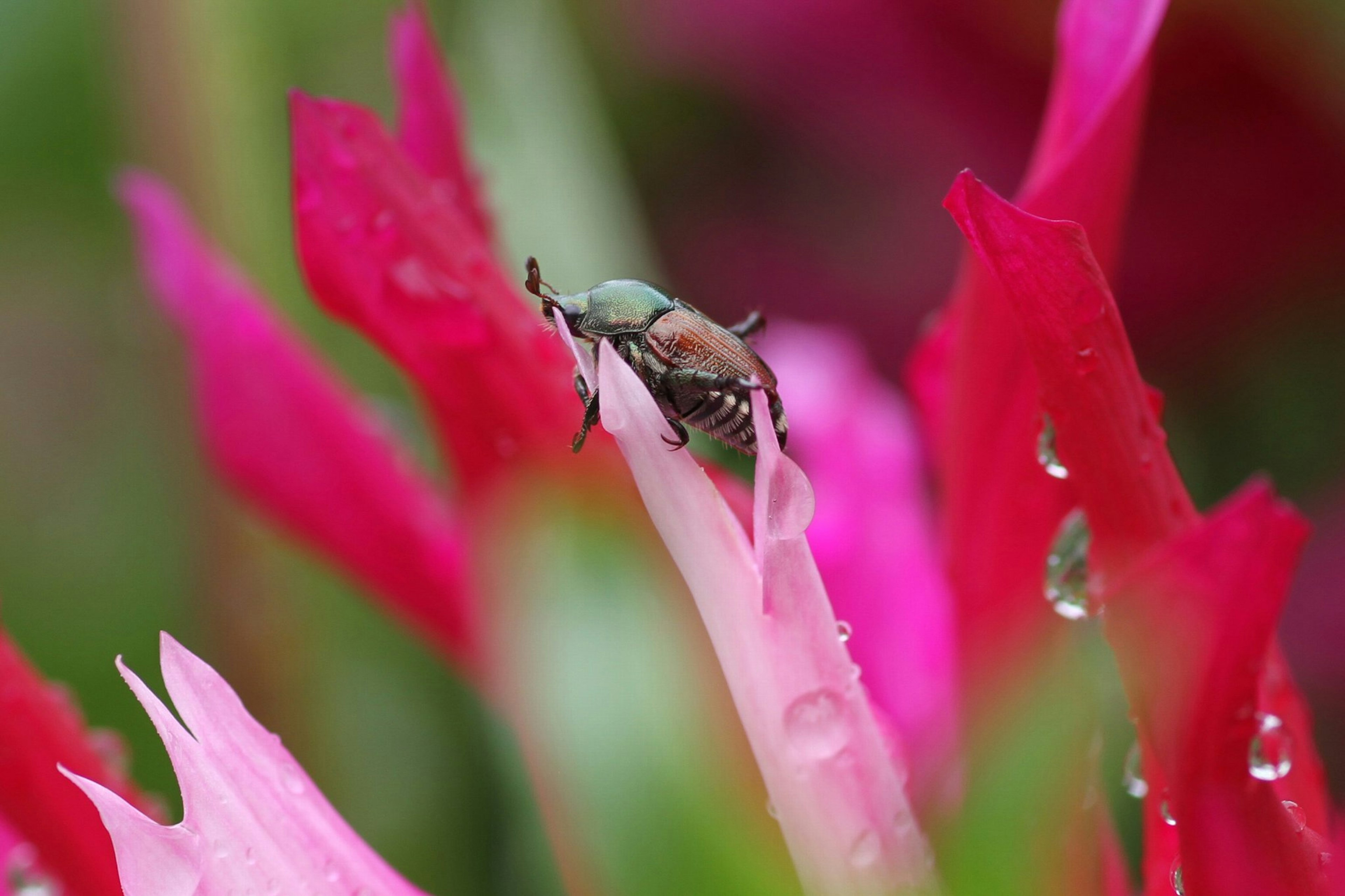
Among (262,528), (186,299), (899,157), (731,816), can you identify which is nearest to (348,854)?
(731,816)

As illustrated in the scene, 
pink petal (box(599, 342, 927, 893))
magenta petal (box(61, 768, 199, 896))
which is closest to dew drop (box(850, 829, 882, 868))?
pink petal (box(599, 342, 927, 893))

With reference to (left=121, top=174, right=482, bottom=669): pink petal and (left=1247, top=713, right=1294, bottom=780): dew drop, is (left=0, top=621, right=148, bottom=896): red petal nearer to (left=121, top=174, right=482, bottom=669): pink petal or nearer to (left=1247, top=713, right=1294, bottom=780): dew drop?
(left=121, top=174, right=482, bottom=669): pink petal

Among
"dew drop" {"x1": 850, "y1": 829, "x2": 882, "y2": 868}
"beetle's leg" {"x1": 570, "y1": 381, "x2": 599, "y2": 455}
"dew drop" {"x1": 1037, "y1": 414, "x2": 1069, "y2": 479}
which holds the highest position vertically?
"beetle's leg" {"x1": 570, "y1": 381, "x2": 599, "y2": 455}

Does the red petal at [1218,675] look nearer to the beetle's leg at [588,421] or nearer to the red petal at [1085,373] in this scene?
the red petal at [1085,373]

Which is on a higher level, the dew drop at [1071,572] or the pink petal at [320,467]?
the pink petal at [320,467]

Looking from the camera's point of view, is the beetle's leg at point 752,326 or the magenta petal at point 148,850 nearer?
the magenta petal at point 148,850

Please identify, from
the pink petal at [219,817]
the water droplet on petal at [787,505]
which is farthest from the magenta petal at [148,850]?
the water droplet on petal at [787,505]

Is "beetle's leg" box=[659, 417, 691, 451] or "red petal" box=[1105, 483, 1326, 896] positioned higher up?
"beetle's leg" box=[659, 417, 691, 451]

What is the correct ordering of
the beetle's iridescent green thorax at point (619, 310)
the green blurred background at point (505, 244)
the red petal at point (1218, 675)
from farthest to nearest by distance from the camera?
1. the green blurred background at point (505, 244)
2. the beetle's iridescent green thorax at point (619, 310)
3. the red petal at point (1218, 675)

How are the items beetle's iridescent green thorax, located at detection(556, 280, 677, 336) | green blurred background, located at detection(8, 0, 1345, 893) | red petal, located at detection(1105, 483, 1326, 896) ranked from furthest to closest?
green blurred background, located at detection(8, 0, 1345, 893) → beetle's iridescent green thorax, located at detection(556, 280, 677, 336) → red petal, located at detection(1105, 483, 1326, 896)
